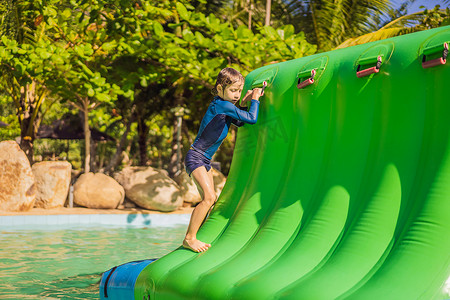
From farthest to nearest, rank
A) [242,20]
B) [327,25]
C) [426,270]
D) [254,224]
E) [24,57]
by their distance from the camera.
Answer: [242,20] < [327,25] < [24,57] < [254,224] < [426,270]

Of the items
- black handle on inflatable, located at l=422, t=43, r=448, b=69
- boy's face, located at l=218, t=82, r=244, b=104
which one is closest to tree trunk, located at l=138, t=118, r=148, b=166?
boy's face, located at l=218, t=82, r=244, b=104

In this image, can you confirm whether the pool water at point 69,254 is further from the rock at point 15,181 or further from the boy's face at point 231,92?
the boy's face at point 231,92

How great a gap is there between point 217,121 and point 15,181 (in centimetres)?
813

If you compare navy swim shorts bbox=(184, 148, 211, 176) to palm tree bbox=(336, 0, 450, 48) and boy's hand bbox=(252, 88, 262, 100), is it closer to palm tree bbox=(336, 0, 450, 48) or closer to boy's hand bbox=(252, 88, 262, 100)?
boy's hand bbox=(252, 88, 262, 100)

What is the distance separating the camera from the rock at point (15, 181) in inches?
413

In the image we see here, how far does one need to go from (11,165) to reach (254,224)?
27.6 ft

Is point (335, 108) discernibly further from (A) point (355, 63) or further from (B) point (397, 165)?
(B) point (397, 165)

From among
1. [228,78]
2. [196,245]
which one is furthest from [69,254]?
[228,78]

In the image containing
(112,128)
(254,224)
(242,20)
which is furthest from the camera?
(112,128)

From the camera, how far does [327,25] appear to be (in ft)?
44.1

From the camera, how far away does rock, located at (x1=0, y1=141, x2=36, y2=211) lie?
10484 millimetres

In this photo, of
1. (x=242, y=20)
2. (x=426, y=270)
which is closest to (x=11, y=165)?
(x=242, y=20)

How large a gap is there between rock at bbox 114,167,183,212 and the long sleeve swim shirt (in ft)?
26.2

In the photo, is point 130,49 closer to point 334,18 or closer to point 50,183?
point 50,183
